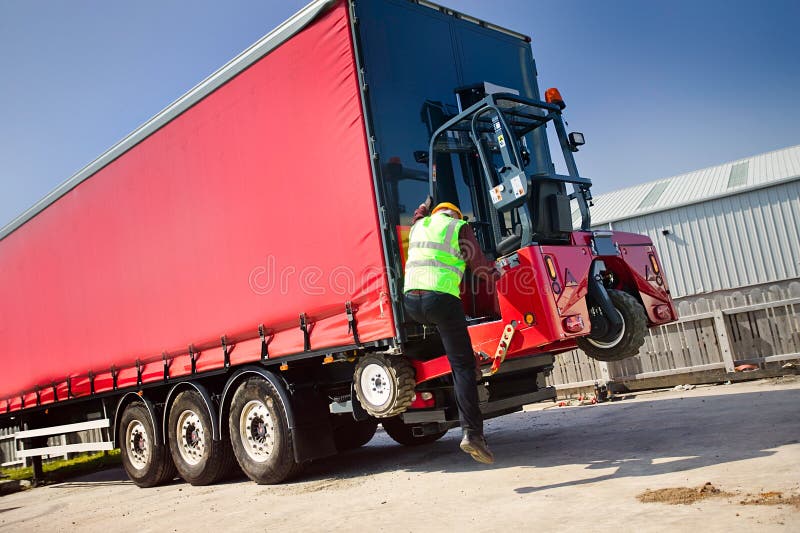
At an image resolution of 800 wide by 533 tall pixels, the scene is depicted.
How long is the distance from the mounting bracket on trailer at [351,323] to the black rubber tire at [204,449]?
230 centimetres

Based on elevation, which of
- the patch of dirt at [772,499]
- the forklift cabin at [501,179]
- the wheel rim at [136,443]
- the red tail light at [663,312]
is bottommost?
the patch of dirt at [772,499]

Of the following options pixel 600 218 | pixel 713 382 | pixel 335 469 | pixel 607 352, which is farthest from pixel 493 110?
pixel 600 218

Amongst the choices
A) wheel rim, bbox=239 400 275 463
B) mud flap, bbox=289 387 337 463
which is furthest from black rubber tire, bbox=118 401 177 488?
mud flap, bbox=289 387 337 463

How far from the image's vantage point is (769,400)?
7418mm

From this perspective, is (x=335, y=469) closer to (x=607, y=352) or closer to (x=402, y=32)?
(x=607, y=352)

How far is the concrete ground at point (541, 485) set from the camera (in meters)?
3.74

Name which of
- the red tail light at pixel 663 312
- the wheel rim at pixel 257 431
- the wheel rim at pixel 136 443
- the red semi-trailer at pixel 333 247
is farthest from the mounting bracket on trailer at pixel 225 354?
the red tail light at pixel 663 312

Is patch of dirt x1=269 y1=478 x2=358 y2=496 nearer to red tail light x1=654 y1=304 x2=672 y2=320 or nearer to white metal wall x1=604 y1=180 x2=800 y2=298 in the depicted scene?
red tail light x1=654 y1=304 x2=672 y2=320

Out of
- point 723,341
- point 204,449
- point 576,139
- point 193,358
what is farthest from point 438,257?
point 723,341

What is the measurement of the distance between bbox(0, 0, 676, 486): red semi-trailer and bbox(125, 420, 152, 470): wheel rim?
4 cm

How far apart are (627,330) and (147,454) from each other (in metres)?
5.95

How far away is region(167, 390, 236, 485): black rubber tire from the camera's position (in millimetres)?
7172

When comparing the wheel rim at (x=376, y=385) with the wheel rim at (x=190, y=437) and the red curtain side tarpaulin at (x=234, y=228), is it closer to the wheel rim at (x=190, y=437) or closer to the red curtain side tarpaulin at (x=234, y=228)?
the red curtain side tarpaulin at (x=234, y=228)

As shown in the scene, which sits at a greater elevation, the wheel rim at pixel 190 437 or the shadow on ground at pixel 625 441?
the wheel rim at pixel 190 437
